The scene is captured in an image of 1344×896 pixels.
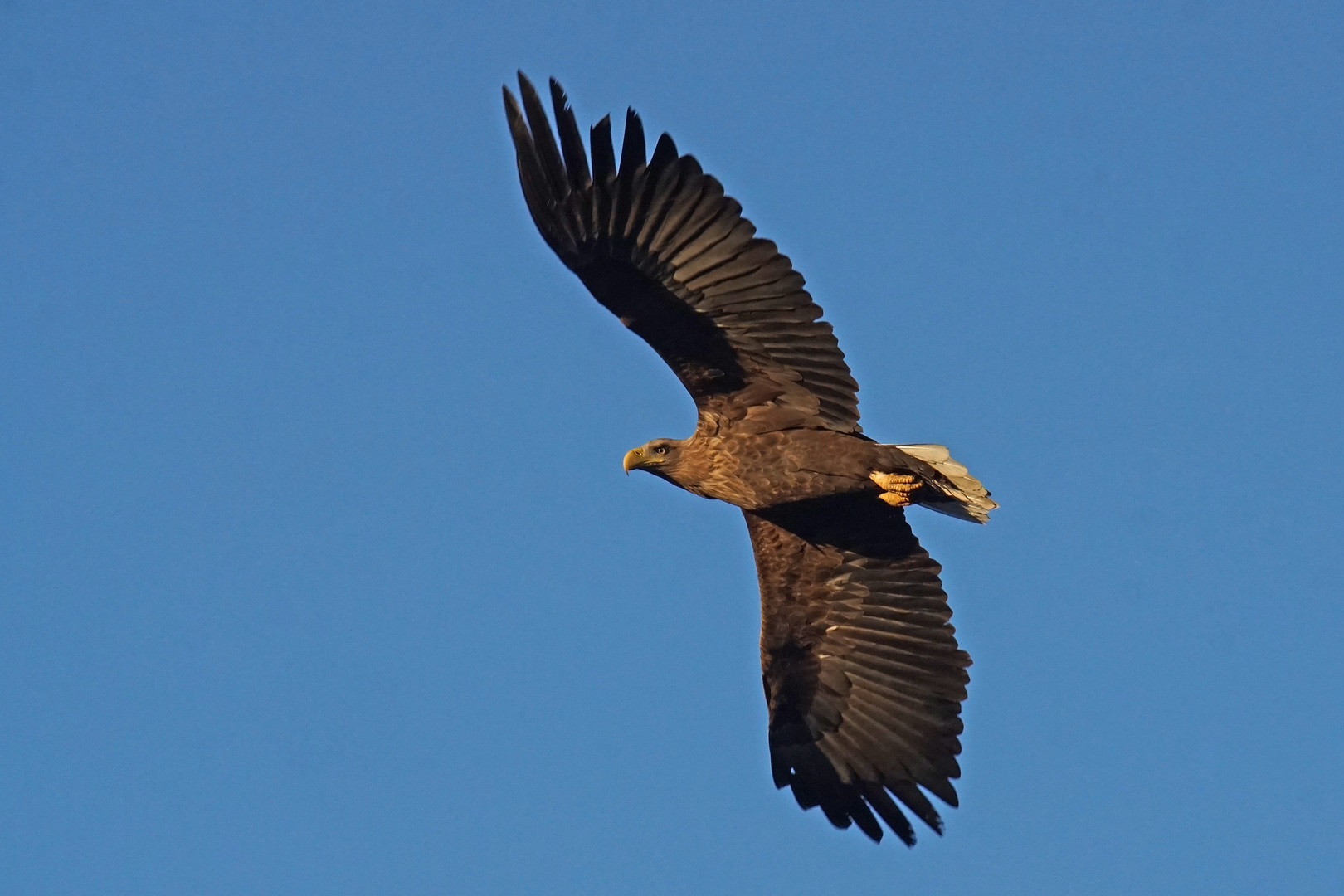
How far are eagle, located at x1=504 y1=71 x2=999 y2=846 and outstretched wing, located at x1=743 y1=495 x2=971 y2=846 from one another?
0.04 ft

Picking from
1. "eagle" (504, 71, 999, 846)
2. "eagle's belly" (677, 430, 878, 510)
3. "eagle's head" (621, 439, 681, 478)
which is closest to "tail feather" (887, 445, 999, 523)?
"eagle" (504, 71, 999, 846)

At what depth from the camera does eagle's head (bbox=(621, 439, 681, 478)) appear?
9.71m

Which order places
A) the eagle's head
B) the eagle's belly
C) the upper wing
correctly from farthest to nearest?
the eagle's head < the eagle's belly < the upper wing

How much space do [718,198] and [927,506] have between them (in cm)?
250

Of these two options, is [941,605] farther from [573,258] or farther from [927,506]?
[573,258]

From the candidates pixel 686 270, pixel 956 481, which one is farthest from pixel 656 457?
pixel 956 481

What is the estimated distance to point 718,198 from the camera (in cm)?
864

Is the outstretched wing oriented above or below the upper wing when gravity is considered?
below

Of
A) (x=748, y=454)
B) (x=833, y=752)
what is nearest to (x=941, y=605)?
(x=833, y=752)

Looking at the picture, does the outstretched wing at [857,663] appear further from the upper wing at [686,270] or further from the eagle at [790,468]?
the upper wing at [686,270]

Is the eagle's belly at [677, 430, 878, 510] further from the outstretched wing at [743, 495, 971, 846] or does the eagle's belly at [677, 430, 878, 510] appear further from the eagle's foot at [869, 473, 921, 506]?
the outstretched wing at [743, 495, 971, 846]

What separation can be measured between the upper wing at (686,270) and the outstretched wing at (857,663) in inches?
34.9

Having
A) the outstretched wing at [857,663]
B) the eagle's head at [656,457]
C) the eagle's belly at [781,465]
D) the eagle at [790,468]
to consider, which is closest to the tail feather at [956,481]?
the eagle at [790,468]

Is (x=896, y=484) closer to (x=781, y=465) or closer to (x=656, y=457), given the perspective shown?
(x=781, y=465)
